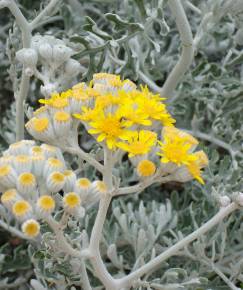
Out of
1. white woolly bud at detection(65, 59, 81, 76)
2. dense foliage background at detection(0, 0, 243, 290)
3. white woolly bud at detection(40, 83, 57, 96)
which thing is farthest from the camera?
dense foliage background at detection(0, 0, 243, 290)

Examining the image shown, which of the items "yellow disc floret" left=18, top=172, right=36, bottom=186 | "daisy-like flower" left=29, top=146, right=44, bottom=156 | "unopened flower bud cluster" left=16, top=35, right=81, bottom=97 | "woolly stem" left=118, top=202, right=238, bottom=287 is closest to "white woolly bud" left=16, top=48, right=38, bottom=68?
"unopened flower bud cluster" left=16, top=35, right=81, bottom=97

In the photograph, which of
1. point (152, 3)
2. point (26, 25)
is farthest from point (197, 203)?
point (26, 25)

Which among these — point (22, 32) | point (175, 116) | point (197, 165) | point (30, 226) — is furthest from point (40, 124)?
point (175, 116)

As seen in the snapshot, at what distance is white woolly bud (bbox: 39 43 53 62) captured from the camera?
4.95 ft

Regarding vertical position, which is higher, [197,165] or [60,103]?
[60,103]

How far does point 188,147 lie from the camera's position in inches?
48.0

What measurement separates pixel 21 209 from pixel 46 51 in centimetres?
54

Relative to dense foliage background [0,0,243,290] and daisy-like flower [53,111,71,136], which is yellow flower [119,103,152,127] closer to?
daisy-like flower [53,111,71,136]

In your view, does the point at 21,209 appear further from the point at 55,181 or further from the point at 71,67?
the point at 71,67

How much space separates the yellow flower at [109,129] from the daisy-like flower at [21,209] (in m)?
0.20

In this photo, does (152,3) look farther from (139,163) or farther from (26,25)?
(139,163)

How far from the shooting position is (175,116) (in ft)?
7.00

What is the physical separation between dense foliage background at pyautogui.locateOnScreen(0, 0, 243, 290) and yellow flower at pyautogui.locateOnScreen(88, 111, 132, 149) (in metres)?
0.36

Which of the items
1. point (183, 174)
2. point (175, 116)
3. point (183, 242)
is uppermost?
point (183, 174)
